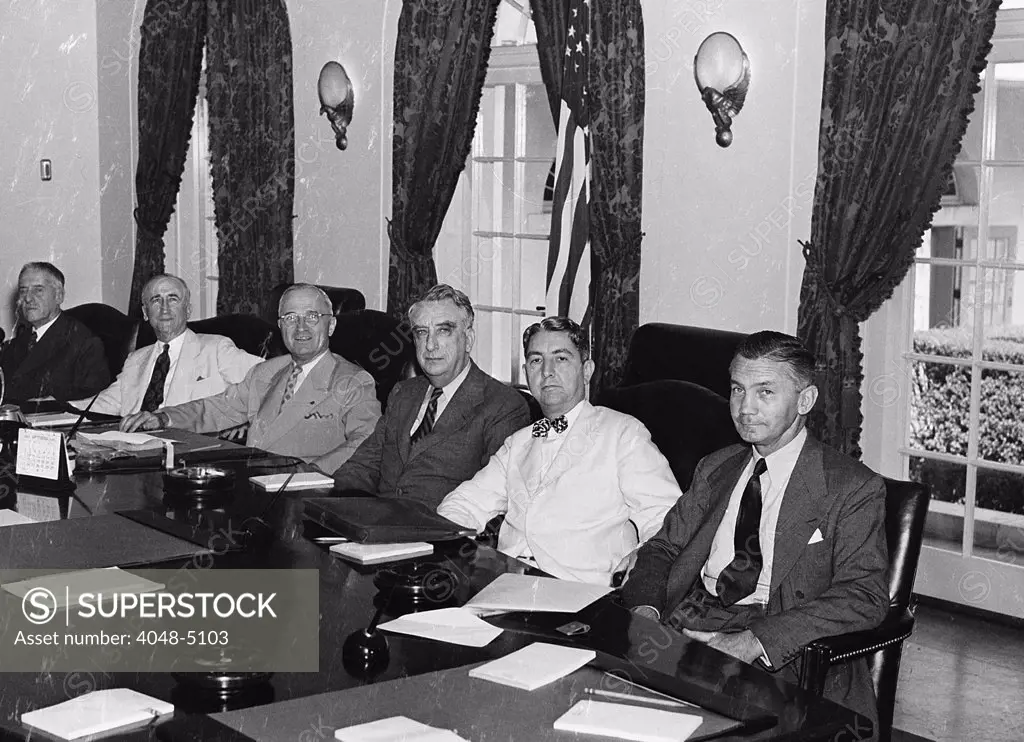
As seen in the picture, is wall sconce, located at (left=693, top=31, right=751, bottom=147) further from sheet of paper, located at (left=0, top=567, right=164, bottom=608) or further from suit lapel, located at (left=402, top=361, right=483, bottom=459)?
sheet of paper, located at (left=0, top=567, right=164, bottom=608)

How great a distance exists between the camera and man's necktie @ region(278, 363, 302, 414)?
4.91 meters

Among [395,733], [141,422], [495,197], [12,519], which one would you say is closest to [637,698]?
[395,733]

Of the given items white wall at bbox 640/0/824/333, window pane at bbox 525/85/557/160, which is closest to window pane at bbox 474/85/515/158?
window pane at bbox 525/85/557/160

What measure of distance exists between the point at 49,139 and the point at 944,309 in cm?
653

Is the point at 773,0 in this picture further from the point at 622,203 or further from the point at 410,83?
the point at 410,83

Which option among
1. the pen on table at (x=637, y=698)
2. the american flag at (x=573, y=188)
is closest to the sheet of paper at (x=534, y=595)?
the pen on table at (x=637, y=698)

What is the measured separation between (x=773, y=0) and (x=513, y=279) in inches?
84.5

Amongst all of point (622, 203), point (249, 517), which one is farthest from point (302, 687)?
point (622, 203)

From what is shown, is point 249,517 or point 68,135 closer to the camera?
point 249,517

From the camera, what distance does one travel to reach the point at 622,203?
19.4ft

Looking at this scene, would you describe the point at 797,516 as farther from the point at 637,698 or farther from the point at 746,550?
the point at 637,698

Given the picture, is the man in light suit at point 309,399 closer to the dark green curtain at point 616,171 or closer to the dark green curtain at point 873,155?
the dark green curtain at point 616,171

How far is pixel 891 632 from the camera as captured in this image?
2.80 m

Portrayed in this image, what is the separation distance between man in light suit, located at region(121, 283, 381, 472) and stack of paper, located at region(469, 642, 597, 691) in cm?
239
